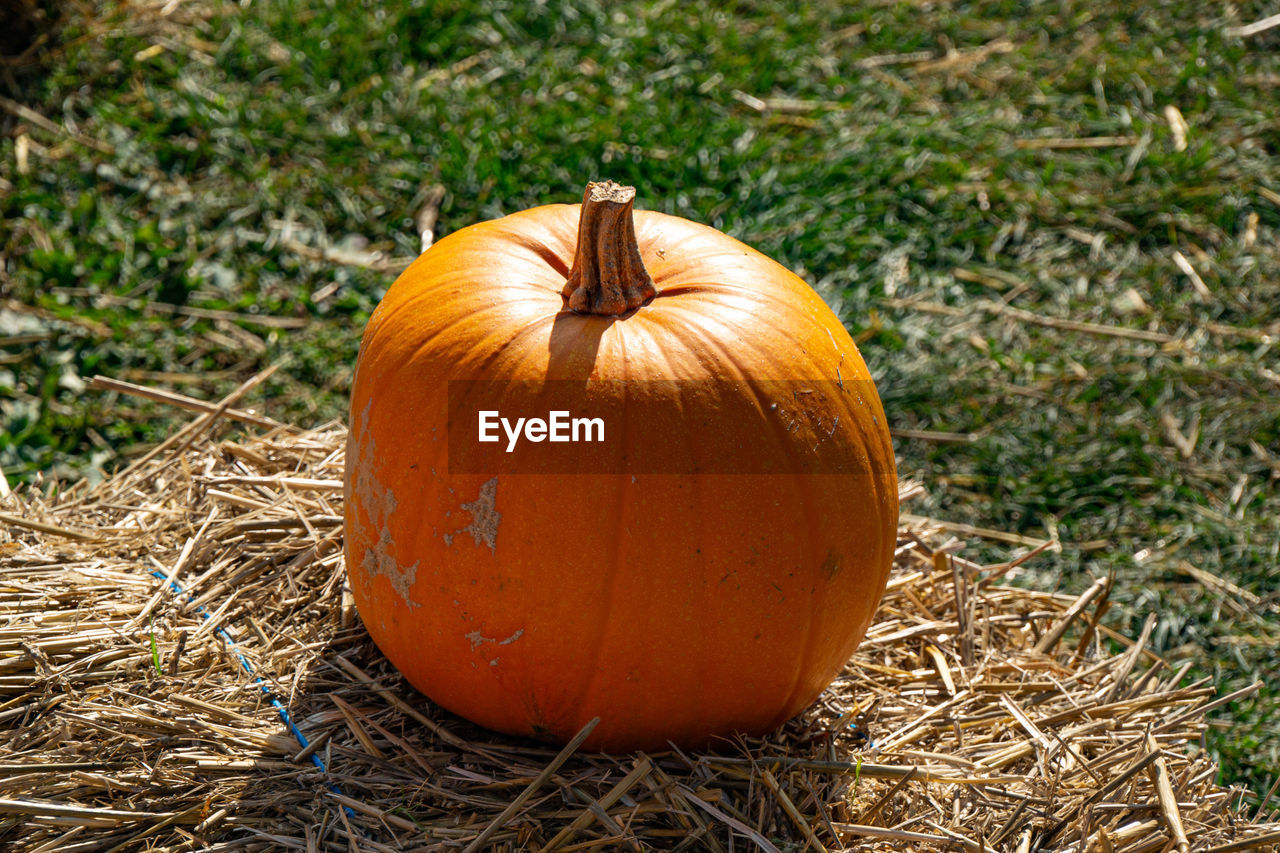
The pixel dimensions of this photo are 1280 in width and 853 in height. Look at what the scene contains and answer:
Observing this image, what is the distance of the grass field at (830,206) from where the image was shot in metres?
4.39

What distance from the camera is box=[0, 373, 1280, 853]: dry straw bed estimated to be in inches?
93.7

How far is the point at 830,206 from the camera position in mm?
5430

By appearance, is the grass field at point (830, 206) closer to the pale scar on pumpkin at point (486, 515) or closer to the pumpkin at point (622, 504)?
the pumpkin at point (622, 504)

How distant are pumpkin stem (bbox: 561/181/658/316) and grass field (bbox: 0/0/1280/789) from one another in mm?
2188

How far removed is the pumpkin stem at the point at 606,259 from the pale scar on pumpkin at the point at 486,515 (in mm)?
455

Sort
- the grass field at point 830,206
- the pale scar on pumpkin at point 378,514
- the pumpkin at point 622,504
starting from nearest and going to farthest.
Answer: the pumpkin at point 622,504
the pale scar on pumpkin at point 378,514
the grass field at point 830,206

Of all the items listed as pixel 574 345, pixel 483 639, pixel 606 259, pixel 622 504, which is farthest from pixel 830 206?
pixel 483 639

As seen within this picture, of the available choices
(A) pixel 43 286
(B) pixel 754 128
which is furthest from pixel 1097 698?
(A) pixel 43 286

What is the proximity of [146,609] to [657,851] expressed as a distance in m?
1.50

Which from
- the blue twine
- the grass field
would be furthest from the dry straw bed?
the grass field

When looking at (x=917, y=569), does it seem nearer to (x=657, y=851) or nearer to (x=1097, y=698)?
(x=1097, y=698)

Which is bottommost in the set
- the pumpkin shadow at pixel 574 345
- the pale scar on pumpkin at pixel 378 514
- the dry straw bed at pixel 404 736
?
the dry straw bed at pixel 404 736

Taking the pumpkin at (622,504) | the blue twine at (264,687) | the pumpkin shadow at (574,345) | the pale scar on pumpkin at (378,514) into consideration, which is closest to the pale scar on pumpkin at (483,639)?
the pumpkin at (622,504)

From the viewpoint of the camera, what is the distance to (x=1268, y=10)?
656 cm
